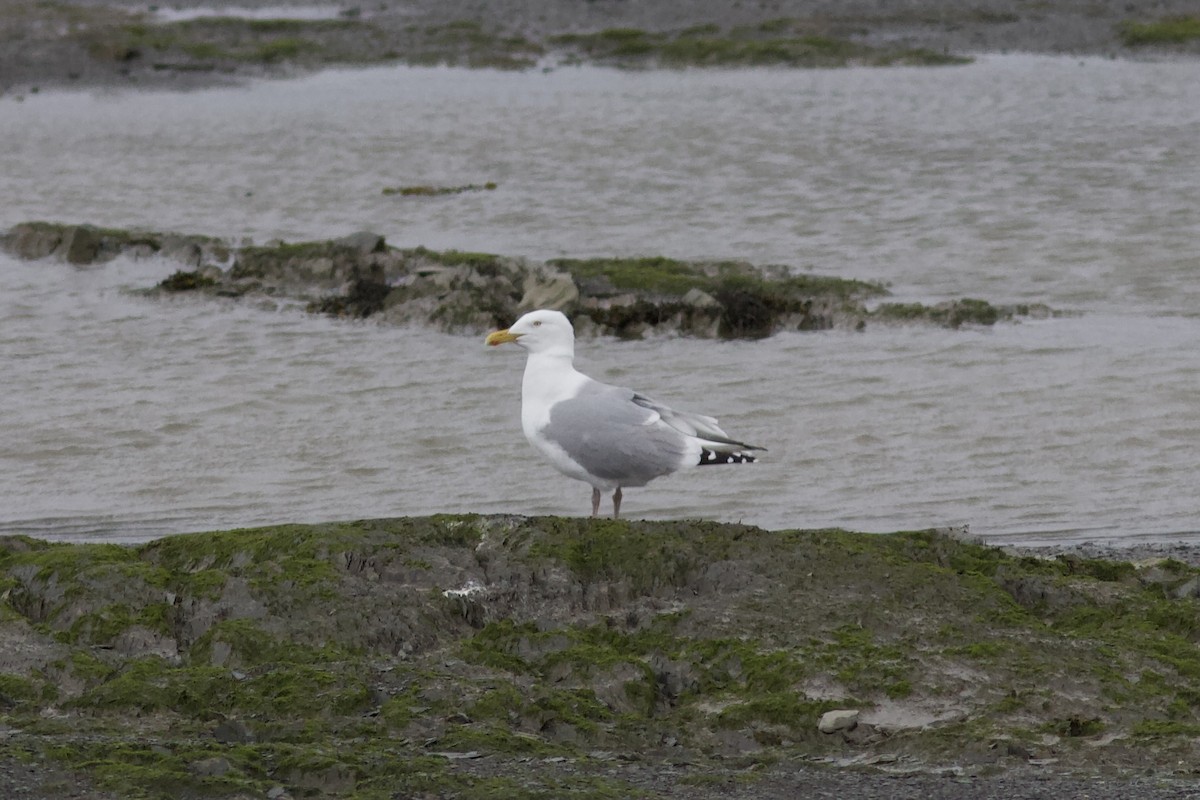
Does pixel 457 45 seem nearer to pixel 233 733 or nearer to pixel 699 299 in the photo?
pixel 699 299

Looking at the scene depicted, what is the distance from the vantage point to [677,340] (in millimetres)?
14664

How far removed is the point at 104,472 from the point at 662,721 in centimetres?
630

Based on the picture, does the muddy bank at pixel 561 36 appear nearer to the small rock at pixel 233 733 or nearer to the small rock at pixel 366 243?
the small rock at pixel 366 243

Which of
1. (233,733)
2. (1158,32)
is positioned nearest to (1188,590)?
(233,733)

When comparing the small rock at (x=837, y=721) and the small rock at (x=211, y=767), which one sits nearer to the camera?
the small rock at (x=211, y=767)

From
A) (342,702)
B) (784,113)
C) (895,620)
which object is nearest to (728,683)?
(895,620)

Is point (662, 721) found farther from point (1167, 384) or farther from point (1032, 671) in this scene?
point (1167, 384)

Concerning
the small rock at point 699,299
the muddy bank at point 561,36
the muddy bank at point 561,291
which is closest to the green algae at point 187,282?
Result: the muddy bank at point 561,291

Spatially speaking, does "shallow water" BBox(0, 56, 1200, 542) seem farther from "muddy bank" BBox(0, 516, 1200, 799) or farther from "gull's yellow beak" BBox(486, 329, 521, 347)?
"muddy bank" BBox(0, 516, 1200, 799)

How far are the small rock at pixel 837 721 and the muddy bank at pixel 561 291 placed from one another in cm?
871

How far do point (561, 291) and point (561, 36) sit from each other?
21.4 m

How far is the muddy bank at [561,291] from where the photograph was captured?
14.9 meters

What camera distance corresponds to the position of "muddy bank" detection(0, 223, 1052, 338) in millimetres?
14914

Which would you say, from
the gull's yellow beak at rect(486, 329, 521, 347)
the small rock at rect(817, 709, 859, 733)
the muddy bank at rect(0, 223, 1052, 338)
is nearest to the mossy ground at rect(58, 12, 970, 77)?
the muddy bank at rect(0, 223, 1052, 338)
